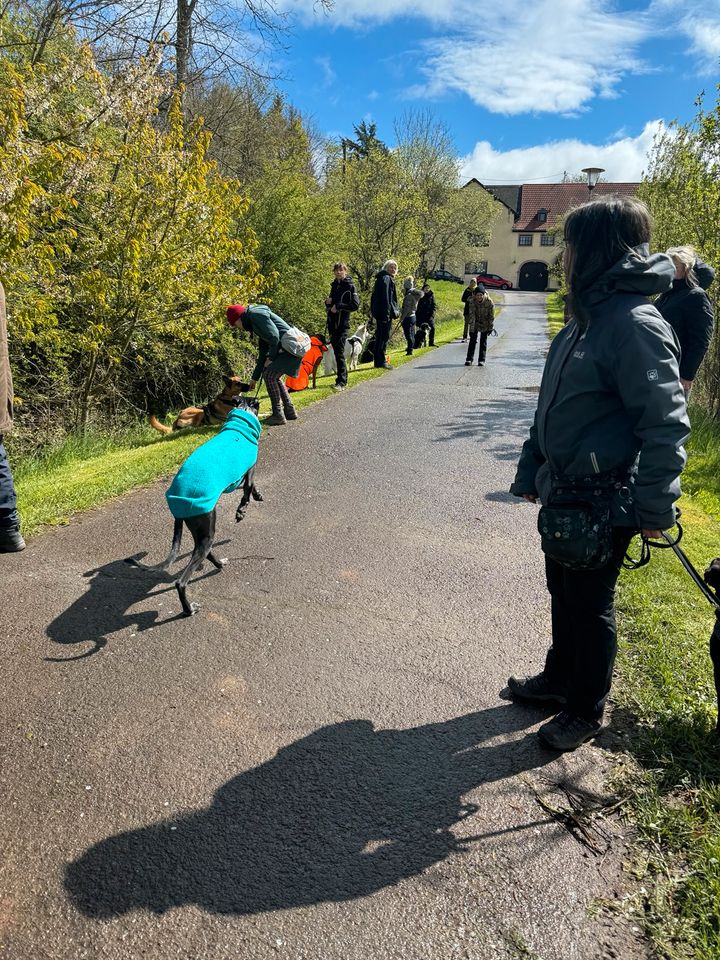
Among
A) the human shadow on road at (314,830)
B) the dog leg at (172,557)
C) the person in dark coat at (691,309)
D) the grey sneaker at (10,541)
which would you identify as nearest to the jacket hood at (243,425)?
the dog leg at (172,557)

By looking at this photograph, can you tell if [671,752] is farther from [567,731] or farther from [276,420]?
[276,420]

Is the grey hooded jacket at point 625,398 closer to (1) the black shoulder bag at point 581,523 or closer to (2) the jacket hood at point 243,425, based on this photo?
(1) the black shoulder bag at point 581,523

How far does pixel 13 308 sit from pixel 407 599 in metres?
5.97

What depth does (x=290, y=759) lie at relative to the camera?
281 cm

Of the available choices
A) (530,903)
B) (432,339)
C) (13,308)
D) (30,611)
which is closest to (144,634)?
(30,611)

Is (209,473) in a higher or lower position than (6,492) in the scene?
higher

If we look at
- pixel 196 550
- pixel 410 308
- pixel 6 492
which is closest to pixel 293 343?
pixel 6 492

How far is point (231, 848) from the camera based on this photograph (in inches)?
92.9

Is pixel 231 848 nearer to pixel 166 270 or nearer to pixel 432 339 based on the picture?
pixel 166 270

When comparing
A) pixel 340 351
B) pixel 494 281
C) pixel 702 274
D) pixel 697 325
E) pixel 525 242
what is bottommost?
pixel 340 351

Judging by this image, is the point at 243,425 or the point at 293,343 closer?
the point at 243,425

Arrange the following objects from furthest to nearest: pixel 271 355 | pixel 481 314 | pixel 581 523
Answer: pixel 481 314 → pixel 271 355 → pixel 581 523

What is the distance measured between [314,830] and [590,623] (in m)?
1.40

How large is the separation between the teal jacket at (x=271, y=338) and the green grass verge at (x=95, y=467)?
128cm
